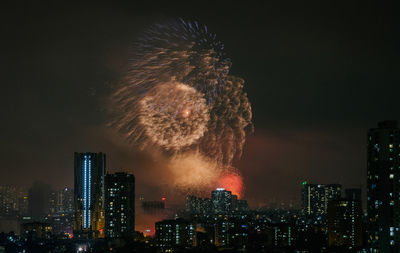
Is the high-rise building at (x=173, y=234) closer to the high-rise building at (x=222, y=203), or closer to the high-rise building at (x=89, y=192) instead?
the high-rise building at (x=89, y=192)

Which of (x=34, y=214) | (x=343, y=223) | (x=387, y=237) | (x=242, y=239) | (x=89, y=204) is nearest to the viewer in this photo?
(x=387, y=237)

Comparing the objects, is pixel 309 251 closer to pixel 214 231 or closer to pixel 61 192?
pixel 214 231

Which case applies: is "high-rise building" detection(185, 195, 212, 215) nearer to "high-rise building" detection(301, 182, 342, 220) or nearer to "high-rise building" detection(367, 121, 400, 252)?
"high-rise building" detection(301, 182, 342, 220)

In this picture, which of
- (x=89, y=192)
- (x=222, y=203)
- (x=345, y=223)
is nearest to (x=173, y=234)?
(x=345, y=223)

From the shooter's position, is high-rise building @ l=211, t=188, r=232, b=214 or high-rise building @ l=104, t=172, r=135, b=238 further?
high-rise building @ l=211, t=188, r=232, b=214

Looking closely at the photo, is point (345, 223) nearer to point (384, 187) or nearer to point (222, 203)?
point (384, 187)

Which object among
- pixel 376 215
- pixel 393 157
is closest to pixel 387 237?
pixel 376 215

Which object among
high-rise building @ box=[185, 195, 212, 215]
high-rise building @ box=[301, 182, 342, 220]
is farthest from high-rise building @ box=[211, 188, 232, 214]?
high-rise building @ box=[301, 182, 342, 220]
